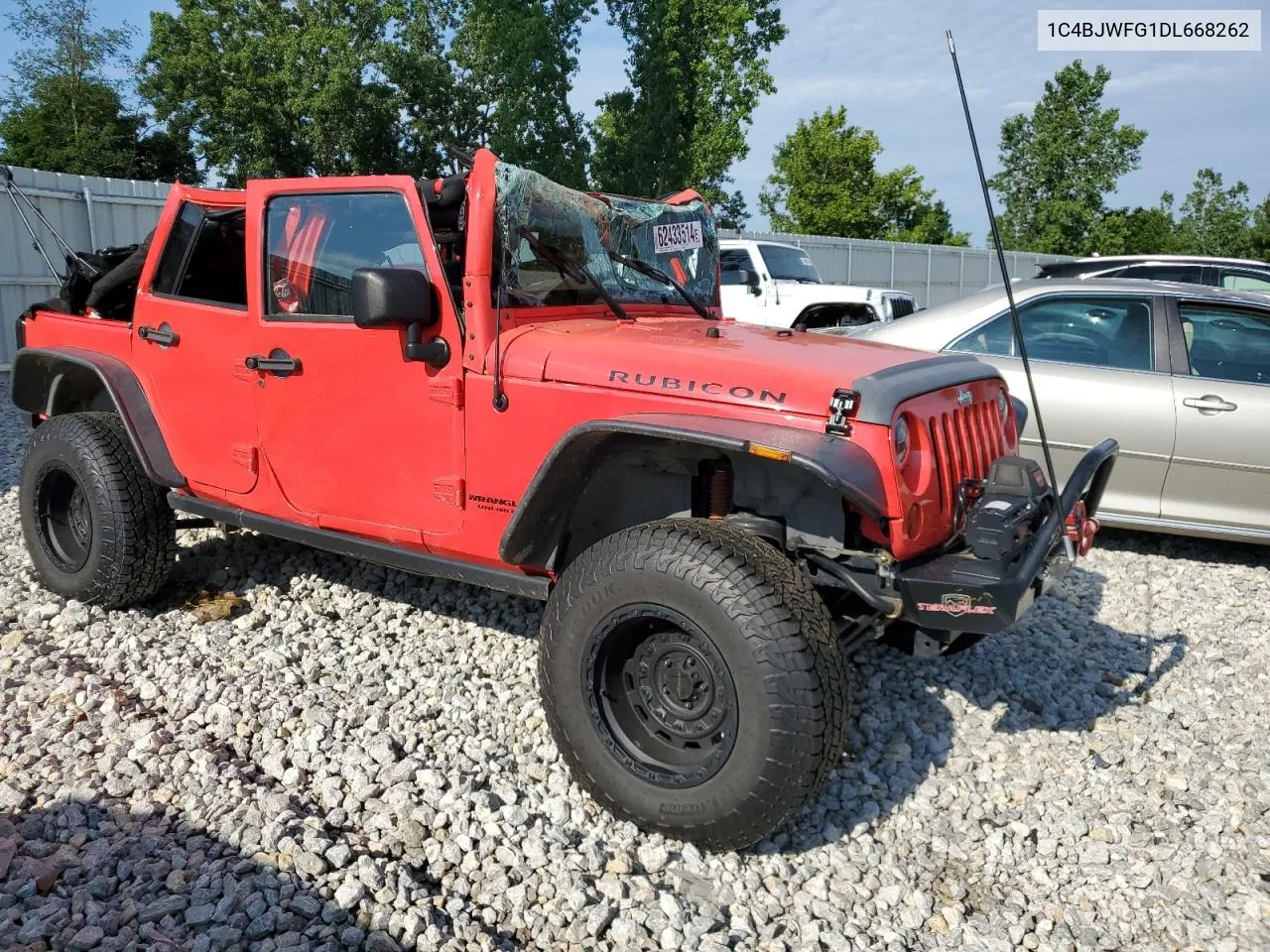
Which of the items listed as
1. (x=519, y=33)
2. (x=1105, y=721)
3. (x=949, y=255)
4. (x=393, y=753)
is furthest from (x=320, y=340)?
(x=949, y=255)

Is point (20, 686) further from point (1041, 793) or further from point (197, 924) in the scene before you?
point (1041, 793)

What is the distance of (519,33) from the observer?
25.9 m

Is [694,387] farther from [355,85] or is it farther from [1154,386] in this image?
[355,85]

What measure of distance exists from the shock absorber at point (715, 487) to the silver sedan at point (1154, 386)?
2.80 meters

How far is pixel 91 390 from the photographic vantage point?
4.79 m

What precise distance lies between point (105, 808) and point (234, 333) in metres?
1.85

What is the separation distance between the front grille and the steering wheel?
8.64 ft

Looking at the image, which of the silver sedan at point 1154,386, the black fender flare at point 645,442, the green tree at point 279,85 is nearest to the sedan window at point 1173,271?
the silver sedan at point 1154,386

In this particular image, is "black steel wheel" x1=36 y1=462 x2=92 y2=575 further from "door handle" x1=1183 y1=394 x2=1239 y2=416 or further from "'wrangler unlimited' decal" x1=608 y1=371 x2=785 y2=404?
"door handle" x1=1183 y1=394 x2=1239 y2=416

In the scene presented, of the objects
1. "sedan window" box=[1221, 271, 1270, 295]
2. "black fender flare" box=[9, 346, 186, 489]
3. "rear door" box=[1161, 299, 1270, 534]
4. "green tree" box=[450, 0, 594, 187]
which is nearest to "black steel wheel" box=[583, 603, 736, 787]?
"black fender flare" box=[9, 346, 186, 489]

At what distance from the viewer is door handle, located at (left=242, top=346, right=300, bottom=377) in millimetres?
3783

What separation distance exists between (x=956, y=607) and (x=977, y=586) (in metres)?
0.08

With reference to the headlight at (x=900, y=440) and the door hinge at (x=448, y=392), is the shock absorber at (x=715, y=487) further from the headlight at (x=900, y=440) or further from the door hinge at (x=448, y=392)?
the door hinge at (x=448, y=392)

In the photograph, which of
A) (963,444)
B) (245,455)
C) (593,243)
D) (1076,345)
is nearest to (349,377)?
(245,455)
